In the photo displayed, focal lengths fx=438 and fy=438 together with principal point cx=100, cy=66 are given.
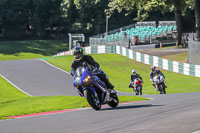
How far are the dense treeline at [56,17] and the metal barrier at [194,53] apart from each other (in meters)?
38.1

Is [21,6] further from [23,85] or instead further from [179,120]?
[179,120]

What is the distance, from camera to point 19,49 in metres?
67.1

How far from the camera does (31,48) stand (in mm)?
68188

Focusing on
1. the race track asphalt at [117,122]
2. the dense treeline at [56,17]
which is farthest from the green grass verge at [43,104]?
the dense treeline at [56,17]

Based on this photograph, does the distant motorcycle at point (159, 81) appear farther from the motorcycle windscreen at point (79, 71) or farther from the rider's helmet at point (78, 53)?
the motorcycle windscreen at point (79, 71)

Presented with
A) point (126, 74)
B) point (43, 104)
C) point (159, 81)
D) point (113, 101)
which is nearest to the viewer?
point (113, 101)

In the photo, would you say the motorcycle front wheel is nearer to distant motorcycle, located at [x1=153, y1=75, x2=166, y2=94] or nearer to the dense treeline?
distant motorcycle, located at [x1=153, y1=75, x2=166, y2=94]

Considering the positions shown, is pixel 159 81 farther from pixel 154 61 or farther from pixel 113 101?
pixel 154 61

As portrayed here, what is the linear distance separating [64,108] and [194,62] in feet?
73.9

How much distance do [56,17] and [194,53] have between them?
1772 inches

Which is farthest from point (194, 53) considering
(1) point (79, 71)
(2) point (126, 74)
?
(1) point (79, 71)

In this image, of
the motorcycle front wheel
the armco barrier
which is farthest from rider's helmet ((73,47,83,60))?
the armco barrier

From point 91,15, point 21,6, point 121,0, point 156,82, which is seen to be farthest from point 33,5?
point 156,82

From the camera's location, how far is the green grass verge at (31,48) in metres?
63.5
